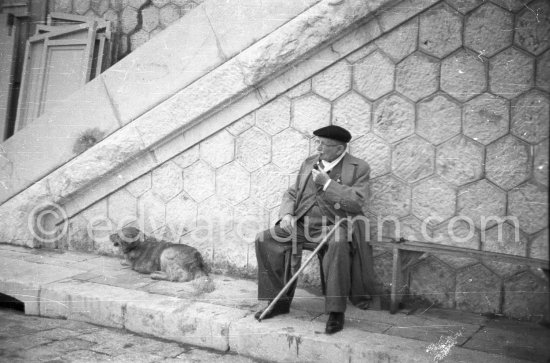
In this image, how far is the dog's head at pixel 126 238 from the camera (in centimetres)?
598

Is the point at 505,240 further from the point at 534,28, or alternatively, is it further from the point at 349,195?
the point at 534,28

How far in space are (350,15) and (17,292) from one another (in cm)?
399

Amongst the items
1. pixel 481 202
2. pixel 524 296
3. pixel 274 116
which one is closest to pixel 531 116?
pixel 481 202

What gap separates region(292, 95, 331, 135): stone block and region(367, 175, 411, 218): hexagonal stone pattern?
2.47 feet

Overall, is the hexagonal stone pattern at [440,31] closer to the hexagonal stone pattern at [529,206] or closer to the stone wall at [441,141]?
the stone wall at [441,141]

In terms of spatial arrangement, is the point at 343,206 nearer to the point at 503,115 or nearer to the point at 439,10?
the point at 503,115

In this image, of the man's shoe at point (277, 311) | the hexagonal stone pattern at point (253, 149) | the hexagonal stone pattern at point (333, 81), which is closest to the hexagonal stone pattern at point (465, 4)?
the hexagonal stone pattern at point (333, 81)

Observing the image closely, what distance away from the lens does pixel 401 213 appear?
206 inches

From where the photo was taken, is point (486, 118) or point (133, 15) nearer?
point (486, 118)

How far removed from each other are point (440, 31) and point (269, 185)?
2.08 meters

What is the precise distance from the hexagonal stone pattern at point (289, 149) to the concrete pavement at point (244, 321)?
3.88 feet

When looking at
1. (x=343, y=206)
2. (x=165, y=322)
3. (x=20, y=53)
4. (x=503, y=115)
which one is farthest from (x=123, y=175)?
(x=503, y=115)

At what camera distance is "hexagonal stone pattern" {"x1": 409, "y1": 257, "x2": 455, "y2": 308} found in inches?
199

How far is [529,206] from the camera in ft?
15.7
